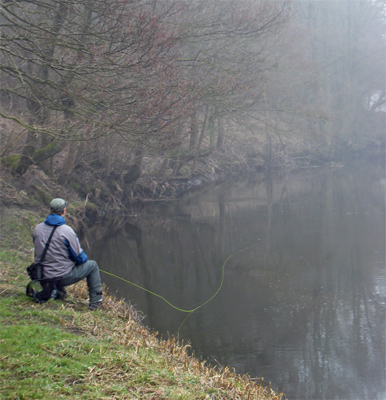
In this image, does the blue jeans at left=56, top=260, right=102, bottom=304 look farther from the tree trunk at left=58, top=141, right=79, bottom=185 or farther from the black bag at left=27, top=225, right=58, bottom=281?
the tree trunk at left=58, top=141, right=79, bottom=185

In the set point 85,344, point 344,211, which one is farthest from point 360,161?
point 85,344

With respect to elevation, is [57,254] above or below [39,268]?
above

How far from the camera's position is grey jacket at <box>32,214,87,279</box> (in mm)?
5629

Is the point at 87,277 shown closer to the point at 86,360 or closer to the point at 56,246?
the point at 56,246

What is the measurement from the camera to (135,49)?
9.03m

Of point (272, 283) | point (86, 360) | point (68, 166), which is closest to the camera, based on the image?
point (86, 360)

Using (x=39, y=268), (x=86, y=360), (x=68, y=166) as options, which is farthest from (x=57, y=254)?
(x=68, y=166)

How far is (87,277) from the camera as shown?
6.11 metres

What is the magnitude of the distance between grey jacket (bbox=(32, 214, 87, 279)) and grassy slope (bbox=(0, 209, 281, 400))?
0.48 metres

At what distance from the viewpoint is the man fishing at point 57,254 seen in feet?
18.5

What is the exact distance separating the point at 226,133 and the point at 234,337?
21963mm

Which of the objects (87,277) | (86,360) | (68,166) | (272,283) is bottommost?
(86,360)

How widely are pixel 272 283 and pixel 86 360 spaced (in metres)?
6.12

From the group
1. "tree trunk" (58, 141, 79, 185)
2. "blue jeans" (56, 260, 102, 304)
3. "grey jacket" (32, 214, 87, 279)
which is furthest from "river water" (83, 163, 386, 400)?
"grey jacket" (32, 214, 87, 279)
